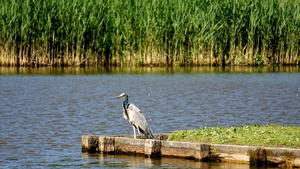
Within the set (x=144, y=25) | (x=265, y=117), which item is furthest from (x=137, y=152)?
(x=144, y=25)

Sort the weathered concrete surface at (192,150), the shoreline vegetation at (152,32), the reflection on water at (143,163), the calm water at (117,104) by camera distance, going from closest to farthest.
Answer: the weathered concrete surface at (192,150) → the reflection on water at (143,163) → the calm water at (117,104) → the shoreline vegetation at (152,32)

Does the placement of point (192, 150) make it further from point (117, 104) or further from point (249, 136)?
point (117, 104)

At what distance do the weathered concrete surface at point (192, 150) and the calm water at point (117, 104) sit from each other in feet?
0.52

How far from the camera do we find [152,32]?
30.9 metres

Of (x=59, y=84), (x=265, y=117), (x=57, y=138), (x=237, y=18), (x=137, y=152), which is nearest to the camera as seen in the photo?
(x=137, y=152)

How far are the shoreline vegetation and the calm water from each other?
3.18 ft

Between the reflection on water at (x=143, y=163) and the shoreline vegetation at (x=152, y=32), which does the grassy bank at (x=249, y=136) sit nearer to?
the reflection on water at (x=143, y=163)

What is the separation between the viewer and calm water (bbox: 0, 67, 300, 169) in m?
12.4

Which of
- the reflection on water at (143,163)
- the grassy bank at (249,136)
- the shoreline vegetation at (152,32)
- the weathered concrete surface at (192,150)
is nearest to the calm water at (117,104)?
the reflection on water at (143,163)

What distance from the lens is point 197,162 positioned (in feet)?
36.1

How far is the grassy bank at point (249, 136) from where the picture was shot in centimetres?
1098

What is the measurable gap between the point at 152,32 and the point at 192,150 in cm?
Result: 2009

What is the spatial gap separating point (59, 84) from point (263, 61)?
1037 centimetres

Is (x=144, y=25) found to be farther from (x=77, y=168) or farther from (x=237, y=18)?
(x=77, y=168)
